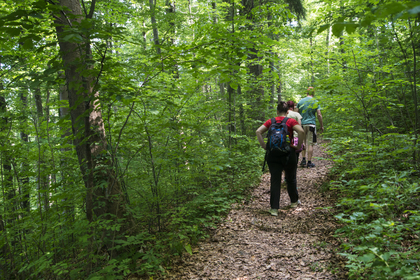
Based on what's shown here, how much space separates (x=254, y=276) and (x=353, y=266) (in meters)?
1.13

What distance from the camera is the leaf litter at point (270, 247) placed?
2.84 meters

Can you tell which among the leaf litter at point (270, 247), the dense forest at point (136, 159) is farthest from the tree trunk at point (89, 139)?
the leaf litter at point (270, 247)

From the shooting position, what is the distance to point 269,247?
11.4ft

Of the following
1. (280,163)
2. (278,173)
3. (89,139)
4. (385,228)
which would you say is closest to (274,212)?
(278,173)

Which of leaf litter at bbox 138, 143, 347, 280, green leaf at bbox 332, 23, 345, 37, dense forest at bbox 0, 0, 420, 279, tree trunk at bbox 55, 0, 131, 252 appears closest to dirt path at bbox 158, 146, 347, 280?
leaf litter at bbox 138, 143, 347, 280

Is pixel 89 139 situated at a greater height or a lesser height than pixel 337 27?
lesser

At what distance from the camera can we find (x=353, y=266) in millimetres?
2242

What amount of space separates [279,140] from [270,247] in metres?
1.82

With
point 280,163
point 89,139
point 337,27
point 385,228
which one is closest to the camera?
point 337,27

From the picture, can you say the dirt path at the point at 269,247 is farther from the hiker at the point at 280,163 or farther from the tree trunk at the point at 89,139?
the tree trunk at the point at 89,139

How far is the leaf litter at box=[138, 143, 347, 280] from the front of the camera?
2836mm

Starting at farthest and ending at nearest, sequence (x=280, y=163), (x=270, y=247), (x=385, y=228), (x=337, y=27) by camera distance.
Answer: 1. (x=280, y=163)
2. (x=270, y=247)
3. (x=385, y=228)
4. (x=337, y=27)

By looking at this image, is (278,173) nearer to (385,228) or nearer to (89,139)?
(385,228)

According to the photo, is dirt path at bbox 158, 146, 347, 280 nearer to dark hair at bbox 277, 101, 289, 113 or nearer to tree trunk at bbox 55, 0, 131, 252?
tree trunk at bbox 55, 0, 131, 252
